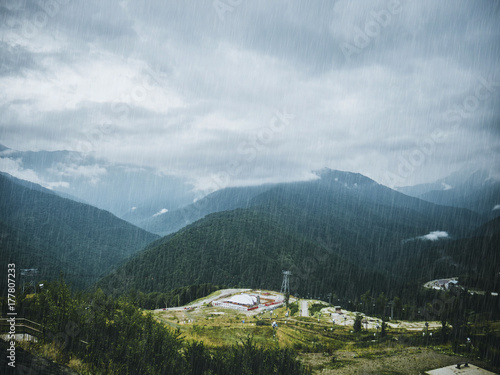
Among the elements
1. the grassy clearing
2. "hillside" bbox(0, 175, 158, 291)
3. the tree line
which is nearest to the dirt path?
the grassy clearing

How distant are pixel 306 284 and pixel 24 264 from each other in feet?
322

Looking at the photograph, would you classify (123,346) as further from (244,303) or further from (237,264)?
(237,264)

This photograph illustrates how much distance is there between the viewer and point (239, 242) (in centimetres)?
12481

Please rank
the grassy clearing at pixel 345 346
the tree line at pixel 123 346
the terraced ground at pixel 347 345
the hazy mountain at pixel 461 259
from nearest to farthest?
the tree line at pixel 123 346 → the terraced ground at pixel 347 345 → the grassy clearing at pixel 345 346 → the hazy mountain at pixel 461 259

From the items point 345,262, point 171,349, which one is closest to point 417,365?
point 171,349

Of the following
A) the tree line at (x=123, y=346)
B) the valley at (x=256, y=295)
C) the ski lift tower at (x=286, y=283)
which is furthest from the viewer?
the ski lift tower at (x=286, y=283)

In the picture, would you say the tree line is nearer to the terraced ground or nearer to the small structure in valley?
the terraced ground

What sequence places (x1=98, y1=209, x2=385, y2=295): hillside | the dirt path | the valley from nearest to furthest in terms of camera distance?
1. the valley
2. the dirt path
3. (x1=98, y1=209, x2=385, y2=295): hillside

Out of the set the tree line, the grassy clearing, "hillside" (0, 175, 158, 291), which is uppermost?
the tree line

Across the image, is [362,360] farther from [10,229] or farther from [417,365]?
[10,229]

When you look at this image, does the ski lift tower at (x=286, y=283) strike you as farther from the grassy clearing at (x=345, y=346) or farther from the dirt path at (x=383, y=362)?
the dirt path at (x=383, y=362)

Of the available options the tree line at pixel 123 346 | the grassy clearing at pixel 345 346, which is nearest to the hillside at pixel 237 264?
the grassy clearing at pixel 345 346

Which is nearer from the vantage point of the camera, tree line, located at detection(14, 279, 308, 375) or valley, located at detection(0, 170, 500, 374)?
tree line, located at detection(14, 279, 308, 375)

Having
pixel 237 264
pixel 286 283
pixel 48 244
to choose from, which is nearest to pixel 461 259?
pixel 237 264
